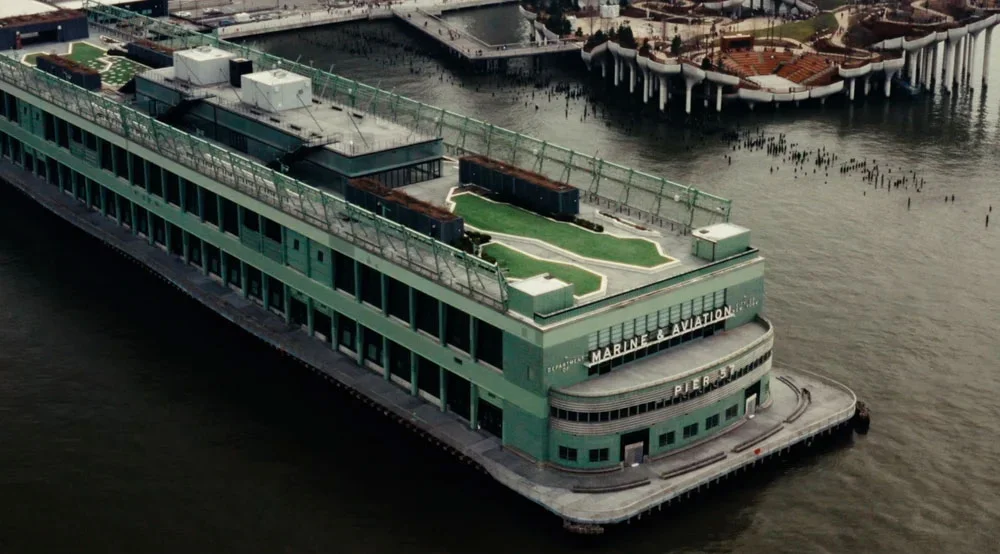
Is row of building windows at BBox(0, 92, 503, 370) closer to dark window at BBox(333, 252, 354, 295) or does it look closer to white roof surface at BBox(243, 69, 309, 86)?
dark window at BBox(333, 252, 354, 295)

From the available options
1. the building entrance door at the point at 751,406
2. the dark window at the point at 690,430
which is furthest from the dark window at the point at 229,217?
the building entrance door at the point at 751,406

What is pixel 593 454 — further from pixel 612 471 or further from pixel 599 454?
pixel 612 471

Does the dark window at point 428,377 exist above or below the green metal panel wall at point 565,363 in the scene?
below

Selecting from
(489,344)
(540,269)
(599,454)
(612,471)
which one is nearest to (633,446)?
(612,471)

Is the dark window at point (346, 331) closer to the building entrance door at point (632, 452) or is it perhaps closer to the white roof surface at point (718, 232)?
the building entrance door at point (632, 452)

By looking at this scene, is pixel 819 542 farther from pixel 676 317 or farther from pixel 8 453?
pixel 8 453

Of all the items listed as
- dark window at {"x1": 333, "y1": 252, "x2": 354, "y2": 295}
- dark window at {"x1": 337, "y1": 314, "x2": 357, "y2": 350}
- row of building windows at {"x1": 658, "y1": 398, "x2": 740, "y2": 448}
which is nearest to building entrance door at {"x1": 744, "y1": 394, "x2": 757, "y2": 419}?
row of building windows at {"x1": 658, "y1": 398, "x2": 740, "y2": 448}
